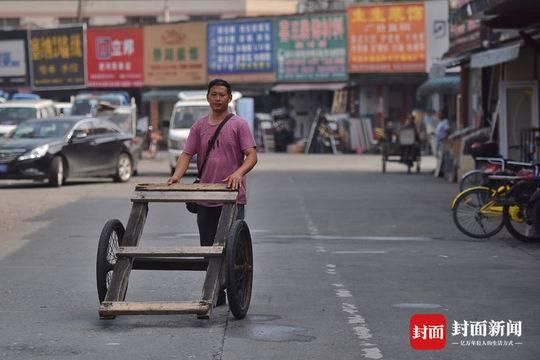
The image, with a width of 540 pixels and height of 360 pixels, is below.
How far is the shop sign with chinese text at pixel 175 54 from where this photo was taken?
191 ft

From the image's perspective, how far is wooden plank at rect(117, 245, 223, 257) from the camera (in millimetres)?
9539

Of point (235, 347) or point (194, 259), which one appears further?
point (194, 259)

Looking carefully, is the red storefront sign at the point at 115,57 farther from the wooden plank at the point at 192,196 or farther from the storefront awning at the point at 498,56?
the wooden plank at the point at 192,196

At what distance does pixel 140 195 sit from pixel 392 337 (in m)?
2.39

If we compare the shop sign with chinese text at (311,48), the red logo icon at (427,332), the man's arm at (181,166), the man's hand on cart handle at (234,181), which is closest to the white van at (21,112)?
the shop sign with chinese text at (311,48)

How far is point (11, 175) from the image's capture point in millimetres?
26688

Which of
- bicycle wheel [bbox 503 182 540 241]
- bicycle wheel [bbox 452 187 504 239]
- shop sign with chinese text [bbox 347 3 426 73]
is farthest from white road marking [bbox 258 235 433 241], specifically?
shop sign with chinese text [bbox 347 3 426 73]

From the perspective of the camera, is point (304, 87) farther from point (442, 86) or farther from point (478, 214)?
point (478, 214)

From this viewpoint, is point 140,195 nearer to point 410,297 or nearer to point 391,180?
point 410,297

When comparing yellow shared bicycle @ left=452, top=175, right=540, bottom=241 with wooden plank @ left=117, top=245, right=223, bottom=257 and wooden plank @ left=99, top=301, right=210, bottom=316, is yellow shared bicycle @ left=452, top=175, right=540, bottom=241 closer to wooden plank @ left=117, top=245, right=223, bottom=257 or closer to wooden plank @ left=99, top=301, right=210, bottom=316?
wooden plank @ left=117, top=245, right=223, bottom=257

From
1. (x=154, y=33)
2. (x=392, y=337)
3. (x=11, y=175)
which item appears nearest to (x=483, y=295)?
(x=392, y=337)

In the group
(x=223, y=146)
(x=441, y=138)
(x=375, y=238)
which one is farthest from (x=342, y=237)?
(x=441, y=138)

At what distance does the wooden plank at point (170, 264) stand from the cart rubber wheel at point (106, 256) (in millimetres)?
211

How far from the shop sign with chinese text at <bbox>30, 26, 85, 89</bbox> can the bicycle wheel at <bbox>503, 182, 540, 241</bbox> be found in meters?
47.1
